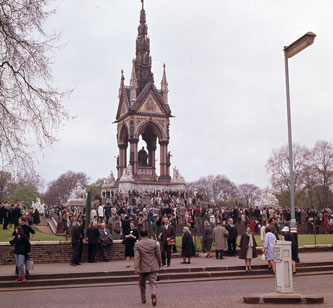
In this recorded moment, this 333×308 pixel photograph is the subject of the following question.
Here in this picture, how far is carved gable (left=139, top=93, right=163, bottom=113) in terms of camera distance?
171 feet

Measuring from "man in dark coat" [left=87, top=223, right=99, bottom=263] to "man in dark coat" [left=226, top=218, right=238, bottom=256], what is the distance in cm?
557

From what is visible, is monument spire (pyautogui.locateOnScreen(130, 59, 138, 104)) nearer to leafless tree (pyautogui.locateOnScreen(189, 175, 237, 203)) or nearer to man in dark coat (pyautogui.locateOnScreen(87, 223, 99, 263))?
man in dark coat (pyautogui.locateOnScreen(87, 223, 99, 263))

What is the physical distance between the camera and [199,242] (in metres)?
22.1

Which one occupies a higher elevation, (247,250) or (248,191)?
(248,191)

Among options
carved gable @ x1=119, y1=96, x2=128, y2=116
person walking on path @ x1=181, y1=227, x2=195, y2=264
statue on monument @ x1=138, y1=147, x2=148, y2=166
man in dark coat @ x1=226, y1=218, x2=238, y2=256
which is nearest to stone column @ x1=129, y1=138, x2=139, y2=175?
statue on monument @ x1=138, y1=147, x2=148, y2=166

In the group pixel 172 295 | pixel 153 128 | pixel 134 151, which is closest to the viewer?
pixel 172 295

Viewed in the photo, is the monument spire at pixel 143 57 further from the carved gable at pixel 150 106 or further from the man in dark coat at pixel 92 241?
the man in dark coat at pixel 92 241

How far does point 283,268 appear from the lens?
9.48 metres

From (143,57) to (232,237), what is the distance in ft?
134

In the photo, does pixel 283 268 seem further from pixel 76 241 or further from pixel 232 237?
pixel 232 237

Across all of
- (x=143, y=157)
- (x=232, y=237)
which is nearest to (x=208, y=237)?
(x=232, y=237)

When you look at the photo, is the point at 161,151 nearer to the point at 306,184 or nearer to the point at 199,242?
the point at 306,184

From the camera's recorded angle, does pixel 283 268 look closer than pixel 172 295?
Yes

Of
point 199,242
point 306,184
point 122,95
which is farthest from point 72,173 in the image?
point 199,242
